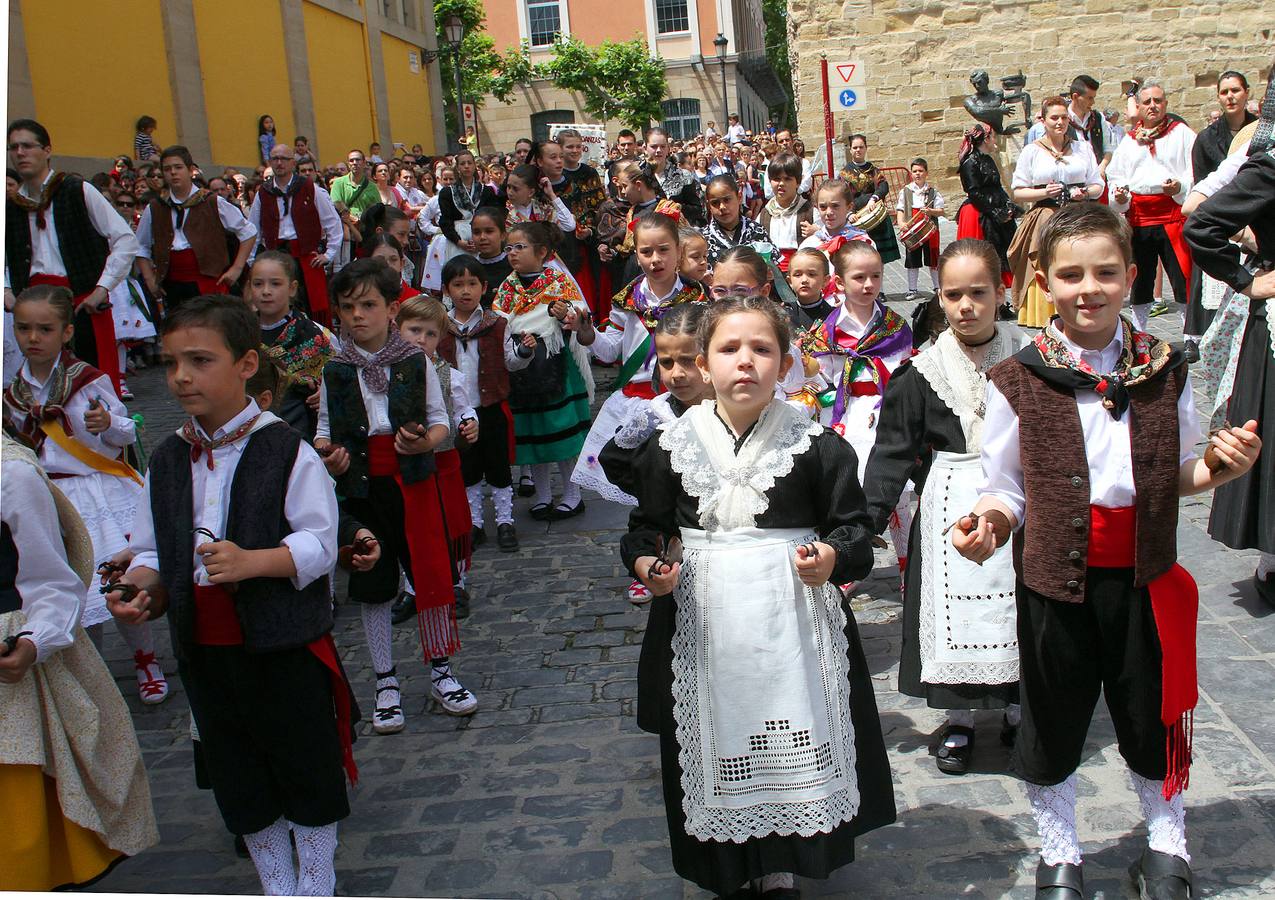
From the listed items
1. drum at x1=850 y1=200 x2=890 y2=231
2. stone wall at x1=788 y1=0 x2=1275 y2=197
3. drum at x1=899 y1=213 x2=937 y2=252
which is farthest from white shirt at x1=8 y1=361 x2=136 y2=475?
stone wall at x1=788 y1=0 x2=1275 y2=197

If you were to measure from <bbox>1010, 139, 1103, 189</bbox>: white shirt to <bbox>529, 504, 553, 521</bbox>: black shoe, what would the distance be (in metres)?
5.54

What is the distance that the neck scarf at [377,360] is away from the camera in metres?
4.60

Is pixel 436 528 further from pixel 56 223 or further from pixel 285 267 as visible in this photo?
pixel 56 223

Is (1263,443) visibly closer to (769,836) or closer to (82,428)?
(769,836)

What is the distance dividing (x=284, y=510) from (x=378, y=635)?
1.62 metres

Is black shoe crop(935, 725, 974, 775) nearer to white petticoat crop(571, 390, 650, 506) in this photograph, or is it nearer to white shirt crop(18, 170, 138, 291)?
white petticoat crop(571, 390, 650, 506)

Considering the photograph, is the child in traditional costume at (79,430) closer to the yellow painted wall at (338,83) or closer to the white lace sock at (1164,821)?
the white lace sock at (1164,821)

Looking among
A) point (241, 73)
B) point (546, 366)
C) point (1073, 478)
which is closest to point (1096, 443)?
point (1073, 478)

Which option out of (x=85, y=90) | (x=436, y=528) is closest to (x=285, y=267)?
(x=436, y=528)

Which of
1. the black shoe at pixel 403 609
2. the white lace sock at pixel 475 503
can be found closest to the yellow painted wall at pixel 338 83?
the white lace sock at pixel 475 503

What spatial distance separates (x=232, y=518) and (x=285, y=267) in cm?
229

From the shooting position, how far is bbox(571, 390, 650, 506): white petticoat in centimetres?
534

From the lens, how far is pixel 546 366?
688 cm

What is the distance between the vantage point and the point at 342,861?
3643 millimetres
